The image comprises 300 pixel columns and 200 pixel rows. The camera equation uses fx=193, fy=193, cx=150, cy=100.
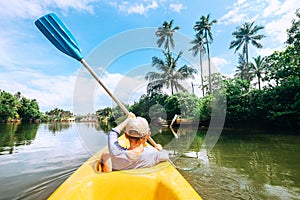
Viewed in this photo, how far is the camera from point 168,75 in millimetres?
21391

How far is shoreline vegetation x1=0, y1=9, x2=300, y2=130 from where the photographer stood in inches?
469

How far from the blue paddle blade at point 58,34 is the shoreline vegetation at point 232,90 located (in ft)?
20.8

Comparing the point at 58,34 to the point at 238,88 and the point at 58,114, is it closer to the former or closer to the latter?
the point at 238,88

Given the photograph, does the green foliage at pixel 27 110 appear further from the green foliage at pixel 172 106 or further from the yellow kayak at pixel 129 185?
the yellow kayak at pixel 129 185

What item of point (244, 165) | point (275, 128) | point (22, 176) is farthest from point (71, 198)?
point (275, 128)

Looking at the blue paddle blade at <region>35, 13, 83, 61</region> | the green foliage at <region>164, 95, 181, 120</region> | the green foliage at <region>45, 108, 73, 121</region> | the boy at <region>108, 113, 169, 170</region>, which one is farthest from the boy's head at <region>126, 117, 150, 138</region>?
the green foliage at <region>45, 108, 73, 121</region>

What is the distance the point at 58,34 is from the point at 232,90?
561 inches

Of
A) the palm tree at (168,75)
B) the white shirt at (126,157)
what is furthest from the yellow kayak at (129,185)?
the palm tree at (168,75)

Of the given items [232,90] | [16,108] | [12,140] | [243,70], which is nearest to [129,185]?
[12,140]

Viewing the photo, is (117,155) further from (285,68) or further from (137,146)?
(285,68)

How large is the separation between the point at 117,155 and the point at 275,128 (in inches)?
586

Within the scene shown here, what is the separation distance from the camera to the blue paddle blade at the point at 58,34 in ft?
10.3

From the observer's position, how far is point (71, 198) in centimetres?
119

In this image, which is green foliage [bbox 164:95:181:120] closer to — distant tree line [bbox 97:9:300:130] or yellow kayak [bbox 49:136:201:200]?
distant tree line [bbox 97:9:300:130]
